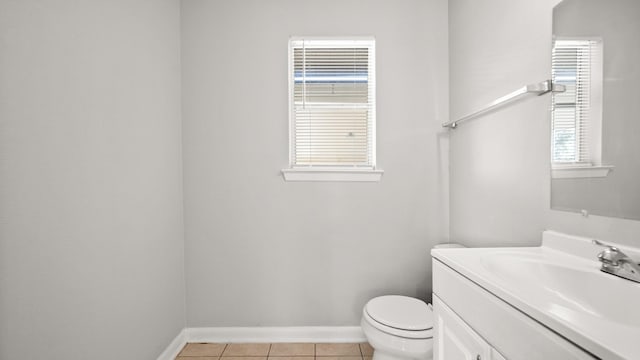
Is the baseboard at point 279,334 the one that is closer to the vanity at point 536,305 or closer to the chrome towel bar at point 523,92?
the vanity at point 536,305

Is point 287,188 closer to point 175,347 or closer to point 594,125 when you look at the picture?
point 175,347

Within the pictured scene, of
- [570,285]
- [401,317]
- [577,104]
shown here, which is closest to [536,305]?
[570,285]

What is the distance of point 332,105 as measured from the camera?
5.83 feet

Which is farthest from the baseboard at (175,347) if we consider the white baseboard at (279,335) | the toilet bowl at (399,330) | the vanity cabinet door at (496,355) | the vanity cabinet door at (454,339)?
the vanity cabinet door at (496,355)

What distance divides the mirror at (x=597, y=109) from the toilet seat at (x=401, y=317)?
771 mm

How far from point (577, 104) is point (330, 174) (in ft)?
3.96

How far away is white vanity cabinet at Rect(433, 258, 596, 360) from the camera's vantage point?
0.51m

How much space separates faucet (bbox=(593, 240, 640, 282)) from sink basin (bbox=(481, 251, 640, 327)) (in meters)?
0.02

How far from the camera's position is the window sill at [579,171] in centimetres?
81

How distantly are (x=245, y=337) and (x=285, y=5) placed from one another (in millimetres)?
2279

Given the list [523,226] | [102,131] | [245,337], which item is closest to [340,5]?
[102,131]

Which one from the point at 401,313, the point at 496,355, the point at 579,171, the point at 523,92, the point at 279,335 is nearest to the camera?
the point at 496,355

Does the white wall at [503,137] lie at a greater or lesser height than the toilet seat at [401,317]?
greater

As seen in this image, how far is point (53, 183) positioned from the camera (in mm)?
901
